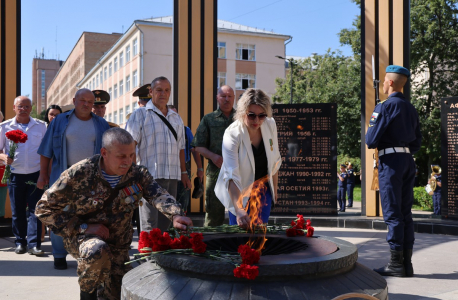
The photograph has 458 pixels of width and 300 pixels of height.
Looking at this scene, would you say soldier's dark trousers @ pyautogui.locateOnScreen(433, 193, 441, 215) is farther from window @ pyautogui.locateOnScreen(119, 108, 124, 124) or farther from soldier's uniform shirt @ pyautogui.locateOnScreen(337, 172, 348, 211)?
window @ pyautogui.locateOnScreen(119, 108, 124, 124)

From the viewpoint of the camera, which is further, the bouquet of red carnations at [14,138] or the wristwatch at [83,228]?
the bouquet of red carnations at [14,138]

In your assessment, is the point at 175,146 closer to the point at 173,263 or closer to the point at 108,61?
the point at 173,263

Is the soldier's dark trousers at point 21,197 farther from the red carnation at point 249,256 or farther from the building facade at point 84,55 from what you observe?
the building facade at point 84,55

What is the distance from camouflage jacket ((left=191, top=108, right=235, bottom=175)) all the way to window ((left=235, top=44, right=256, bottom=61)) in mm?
42145

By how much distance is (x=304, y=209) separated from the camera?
9.41 meters

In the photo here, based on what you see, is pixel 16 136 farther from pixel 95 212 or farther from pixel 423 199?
pixel 423 199

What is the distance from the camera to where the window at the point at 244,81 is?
153 ft

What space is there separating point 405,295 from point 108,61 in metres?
55.3

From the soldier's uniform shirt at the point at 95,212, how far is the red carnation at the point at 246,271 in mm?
961

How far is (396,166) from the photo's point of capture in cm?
483

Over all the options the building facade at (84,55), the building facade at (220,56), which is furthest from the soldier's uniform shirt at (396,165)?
the building facade at (84,55)

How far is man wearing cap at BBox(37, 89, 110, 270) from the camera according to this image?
5.09 meters

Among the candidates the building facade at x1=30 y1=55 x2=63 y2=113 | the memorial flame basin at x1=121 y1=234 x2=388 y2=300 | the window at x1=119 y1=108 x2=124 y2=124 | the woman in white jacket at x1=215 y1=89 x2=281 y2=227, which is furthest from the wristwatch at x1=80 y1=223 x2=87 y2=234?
the building facade at x1=30 y1=55 x2=63 y2=113

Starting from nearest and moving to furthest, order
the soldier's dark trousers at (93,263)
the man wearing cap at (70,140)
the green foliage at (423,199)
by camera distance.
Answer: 1. the soldier's dark trousers at (93,263)
2. the man wearing cap at (70,140)
3. the green foliage at (423,199)
